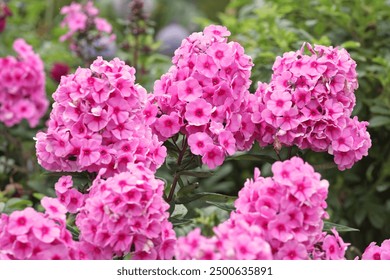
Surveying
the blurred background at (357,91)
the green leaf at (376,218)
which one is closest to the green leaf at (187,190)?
the blurred background at (357,91)

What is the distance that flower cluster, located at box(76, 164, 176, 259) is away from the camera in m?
1.60

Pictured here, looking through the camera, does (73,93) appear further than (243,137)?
No

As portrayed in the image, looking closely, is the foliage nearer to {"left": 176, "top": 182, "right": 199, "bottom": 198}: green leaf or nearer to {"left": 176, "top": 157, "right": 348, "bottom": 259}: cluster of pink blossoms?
{"left": 176, "top": 182, "right": 199, "bottom": 198}: green leaf

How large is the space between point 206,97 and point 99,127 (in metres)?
0.29

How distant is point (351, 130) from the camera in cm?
199

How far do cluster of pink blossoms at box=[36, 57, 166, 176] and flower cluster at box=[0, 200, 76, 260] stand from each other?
0.85ft

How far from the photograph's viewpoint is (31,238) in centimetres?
158

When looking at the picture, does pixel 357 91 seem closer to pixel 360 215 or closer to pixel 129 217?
pixel 360 215

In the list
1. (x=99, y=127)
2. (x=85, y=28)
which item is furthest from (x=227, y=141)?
(x=85, y=28)

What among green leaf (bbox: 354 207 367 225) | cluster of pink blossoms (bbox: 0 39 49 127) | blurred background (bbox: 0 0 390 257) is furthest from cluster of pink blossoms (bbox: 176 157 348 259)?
cluster of pink blossoms (bbox: 0 39 49 127)

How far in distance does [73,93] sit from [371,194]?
1730 millimetres

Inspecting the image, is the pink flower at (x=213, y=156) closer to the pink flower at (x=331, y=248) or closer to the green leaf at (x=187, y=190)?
the green leaf at (x=187, y=190)

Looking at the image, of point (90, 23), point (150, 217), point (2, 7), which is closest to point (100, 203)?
point (150, 217)
